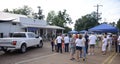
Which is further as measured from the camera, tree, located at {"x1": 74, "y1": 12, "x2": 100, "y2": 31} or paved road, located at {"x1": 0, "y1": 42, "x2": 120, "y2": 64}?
tree, located at {"x1": 74, "y1": 12, "x2": 100, "y2": 31}

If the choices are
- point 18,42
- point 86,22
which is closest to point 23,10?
point 86,22

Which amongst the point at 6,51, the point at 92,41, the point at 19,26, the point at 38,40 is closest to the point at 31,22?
the point at 19,26

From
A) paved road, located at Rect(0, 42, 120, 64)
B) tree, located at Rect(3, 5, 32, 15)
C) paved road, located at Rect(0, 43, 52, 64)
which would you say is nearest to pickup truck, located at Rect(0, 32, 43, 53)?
paved road, located at Rect(0, 43, 52, 64)

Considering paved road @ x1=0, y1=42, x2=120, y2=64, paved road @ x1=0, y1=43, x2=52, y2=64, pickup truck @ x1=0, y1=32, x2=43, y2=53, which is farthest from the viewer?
pickup truck @ x1=0, y1=32, x2=43, y2=53

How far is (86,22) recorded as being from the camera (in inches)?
3297

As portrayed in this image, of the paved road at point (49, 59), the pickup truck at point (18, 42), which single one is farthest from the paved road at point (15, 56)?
the pickup truck at point (18, 42)

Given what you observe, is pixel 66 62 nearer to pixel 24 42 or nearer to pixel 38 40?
pixel 24 42

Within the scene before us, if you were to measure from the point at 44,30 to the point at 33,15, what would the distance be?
37.4 metres

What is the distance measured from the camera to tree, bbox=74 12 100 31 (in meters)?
82.4

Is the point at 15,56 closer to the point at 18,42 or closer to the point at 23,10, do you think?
the point at 18,42

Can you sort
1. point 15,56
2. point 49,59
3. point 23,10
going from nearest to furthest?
1. point 49,59
2. point 15,56
3. point 23,10

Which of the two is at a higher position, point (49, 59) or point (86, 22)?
point (86, 22)

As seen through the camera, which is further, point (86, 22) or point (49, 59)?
point (86, 22)

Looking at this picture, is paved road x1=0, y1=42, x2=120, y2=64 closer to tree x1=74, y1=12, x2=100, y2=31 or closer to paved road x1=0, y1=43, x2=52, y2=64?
paved road x1=0, y1=43, x2=52, y2=64
